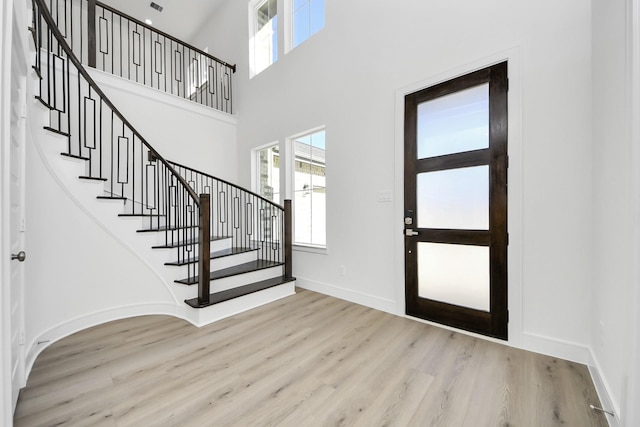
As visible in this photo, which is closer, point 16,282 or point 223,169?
point 16,282

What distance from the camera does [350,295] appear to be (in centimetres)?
316

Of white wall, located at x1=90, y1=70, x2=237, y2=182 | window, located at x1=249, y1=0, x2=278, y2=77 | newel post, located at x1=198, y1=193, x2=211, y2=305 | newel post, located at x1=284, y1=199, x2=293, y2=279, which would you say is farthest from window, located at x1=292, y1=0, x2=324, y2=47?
newel post, located at x1=198, y1=193, x2=211, y2=305

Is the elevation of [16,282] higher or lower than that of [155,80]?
lower

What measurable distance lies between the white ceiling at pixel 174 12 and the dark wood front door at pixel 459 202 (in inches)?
219

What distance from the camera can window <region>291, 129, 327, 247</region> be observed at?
3.70 m

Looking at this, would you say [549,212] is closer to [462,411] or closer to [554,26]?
[554,26]

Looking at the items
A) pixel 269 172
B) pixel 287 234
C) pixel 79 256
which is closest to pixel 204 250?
pixel 79 256

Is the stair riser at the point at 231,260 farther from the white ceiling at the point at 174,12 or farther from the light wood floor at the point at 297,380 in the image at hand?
the white ceiling at the point at 174,12

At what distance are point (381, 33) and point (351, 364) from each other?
3.31 metres

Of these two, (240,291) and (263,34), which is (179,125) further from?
(240,291)

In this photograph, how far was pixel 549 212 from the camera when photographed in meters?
1.94

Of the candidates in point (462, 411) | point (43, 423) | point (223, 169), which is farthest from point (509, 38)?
point (223, 169)

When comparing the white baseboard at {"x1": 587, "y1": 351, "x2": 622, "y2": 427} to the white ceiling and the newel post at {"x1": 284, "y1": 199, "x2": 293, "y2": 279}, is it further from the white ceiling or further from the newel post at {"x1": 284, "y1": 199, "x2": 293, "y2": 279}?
the white ceiling

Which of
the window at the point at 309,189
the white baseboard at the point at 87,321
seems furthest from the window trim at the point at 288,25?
the white baseboard at the point at 87,321
